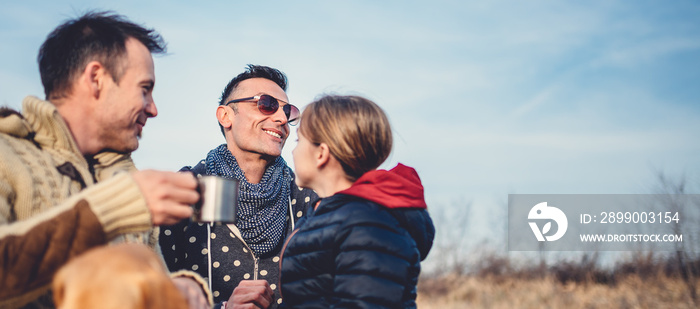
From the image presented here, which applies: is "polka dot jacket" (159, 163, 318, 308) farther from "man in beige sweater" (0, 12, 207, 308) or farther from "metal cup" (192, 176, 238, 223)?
"metal cup" (192, 176, 238, 223)

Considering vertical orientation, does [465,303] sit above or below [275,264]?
below

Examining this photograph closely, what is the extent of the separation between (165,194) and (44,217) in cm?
33

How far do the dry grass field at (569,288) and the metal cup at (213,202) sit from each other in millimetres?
10732

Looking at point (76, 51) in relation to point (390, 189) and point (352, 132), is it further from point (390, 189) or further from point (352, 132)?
point (390, 189)

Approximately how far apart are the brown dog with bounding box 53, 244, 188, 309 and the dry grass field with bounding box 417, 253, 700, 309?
36.8 feet

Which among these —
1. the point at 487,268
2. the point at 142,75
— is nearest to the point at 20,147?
the point at 142,75

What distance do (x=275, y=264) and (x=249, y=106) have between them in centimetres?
129

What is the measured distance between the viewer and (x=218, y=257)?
386 cm

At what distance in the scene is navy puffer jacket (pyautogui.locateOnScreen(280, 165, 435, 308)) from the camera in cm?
220

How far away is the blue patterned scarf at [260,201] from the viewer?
3.86 meters

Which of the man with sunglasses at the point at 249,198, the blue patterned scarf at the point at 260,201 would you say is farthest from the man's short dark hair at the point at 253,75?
the blue patterned scarf at the point at 260,201

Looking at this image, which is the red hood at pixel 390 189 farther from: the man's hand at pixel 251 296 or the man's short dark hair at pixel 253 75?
the man's short dark hair at pixel 253 75

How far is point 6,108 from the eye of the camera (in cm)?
212

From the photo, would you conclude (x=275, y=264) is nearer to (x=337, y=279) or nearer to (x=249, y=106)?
(x=249, y=106)
